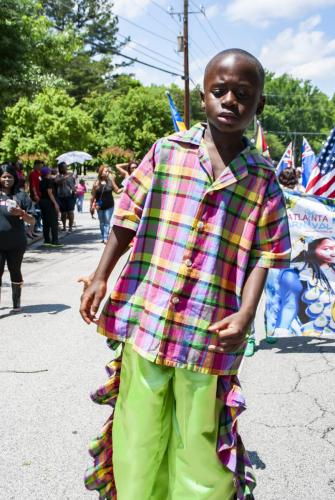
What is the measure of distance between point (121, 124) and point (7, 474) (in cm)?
4438

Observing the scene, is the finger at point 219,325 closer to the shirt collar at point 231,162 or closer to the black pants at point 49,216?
the shirt collar at point 231,162

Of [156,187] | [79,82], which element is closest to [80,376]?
[156,187]

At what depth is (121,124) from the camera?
46094 millimetres

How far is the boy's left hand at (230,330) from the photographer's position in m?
2.02

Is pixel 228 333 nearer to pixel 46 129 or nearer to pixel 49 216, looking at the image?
pixel 49 216

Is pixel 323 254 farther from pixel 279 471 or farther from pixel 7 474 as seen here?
pixel 7 474

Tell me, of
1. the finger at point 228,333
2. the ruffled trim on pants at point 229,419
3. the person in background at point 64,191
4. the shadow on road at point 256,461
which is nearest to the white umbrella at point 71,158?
the person in background at point 64,191

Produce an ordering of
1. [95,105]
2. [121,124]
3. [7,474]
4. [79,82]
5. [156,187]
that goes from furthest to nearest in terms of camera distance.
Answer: [79,82] → [95,105] → [121,124] → [7,474] → [156,187]

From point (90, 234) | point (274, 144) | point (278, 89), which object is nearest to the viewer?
point (90, 234)

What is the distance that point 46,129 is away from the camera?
22.4 m

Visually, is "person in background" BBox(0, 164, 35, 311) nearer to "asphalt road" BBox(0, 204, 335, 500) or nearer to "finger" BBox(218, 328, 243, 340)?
"asphalt road" BBox(0, 204, 335, 500)

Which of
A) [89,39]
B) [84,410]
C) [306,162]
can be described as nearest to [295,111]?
[89,39]

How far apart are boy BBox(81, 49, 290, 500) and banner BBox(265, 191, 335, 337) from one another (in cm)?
354

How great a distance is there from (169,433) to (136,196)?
0.87m
